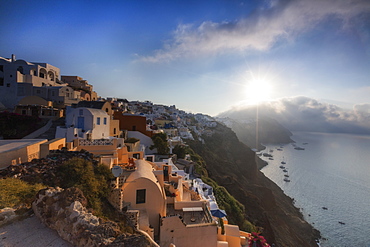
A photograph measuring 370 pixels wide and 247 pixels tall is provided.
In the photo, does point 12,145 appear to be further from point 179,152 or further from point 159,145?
point 179,152

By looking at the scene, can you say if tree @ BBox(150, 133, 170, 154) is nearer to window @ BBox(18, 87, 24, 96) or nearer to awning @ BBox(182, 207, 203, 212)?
awning @ BBox(182, 207, 203, 212)

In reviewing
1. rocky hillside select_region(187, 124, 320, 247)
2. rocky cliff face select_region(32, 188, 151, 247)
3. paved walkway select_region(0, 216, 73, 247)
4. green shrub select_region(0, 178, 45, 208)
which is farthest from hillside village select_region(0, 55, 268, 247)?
rocky hillside select_region(187, 124, 320, 247)

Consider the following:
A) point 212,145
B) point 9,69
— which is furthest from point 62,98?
point 212,145

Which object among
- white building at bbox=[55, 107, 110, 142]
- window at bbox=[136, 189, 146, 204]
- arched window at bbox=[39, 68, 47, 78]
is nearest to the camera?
window at bbox=[136, 189, 146, 204]

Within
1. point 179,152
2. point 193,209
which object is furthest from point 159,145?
point 193,209

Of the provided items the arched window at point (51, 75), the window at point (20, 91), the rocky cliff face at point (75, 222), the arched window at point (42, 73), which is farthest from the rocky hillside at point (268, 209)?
the window at point (20, 91)

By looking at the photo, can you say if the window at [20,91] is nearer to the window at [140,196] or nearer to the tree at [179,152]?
the tree at [179,152]

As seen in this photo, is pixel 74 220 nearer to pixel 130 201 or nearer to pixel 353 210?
pixel 130 201
